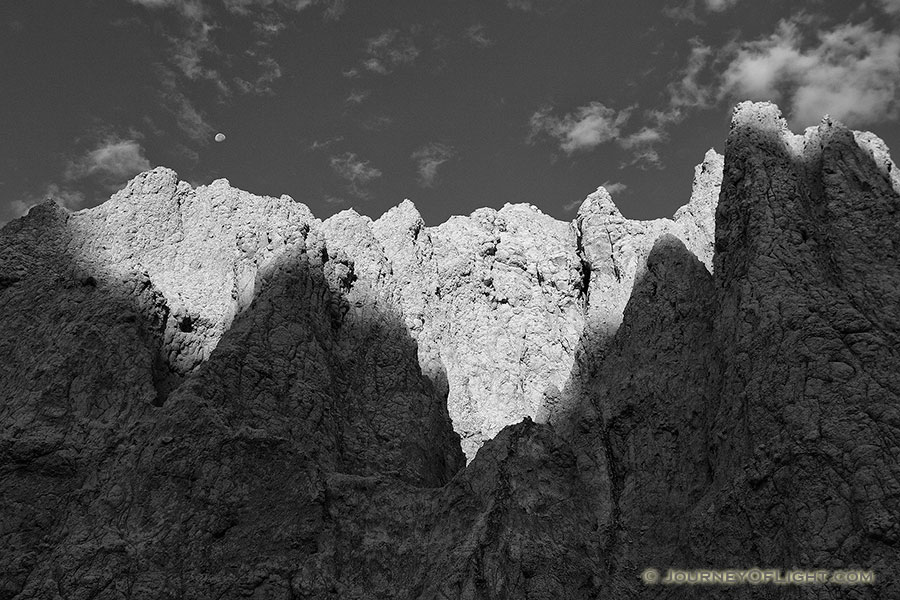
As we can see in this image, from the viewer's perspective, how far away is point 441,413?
3584cm

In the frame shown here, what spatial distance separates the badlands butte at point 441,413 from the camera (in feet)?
81.3

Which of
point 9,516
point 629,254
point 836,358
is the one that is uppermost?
point 629,254

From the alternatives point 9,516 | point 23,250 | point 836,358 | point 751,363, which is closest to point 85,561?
point 9,516

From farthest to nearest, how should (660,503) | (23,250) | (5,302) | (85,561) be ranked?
(23,250) < (5,302) < (660,503) < (85,561)

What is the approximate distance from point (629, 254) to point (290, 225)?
58.0 feet

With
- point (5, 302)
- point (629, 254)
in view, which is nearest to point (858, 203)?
point (629, 254)

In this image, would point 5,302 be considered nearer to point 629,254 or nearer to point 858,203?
point 629,254

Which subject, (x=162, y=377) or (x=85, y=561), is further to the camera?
(x=162, y=377)

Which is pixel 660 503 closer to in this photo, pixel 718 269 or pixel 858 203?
pixel 718 269

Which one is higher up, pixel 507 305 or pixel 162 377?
pixel 507 305

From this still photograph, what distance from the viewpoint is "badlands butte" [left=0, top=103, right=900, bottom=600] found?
24.8m

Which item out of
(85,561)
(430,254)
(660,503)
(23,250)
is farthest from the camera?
(430,254)

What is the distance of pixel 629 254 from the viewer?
134ft

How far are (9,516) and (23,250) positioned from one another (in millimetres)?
14281
